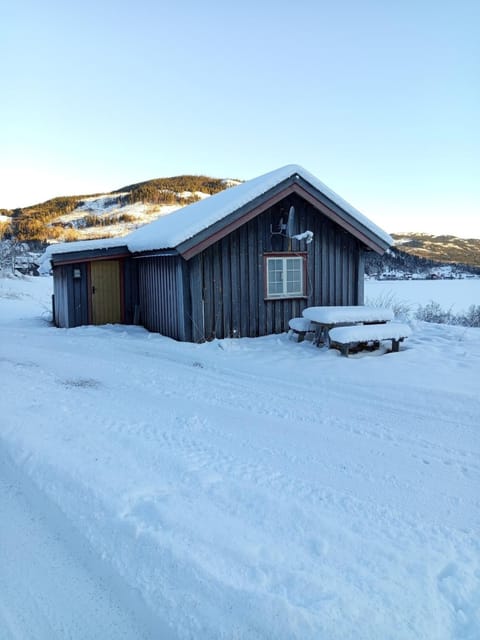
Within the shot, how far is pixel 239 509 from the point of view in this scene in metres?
3.02

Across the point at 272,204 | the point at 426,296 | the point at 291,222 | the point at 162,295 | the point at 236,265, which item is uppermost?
the point at 272,204

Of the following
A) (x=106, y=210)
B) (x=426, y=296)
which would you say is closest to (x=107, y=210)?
(x=106, y=210)

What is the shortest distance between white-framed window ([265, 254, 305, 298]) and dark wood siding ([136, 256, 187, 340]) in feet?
6.85

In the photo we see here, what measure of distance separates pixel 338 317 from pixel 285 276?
2.33 metres

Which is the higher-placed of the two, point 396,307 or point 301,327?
point 301,327

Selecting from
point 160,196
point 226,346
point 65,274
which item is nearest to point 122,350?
point 226,346

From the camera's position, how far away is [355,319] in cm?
887

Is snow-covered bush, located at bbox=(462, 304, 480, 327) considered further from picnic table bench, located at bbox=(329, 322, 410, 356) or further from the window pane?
picnic table bench, located at bbox=(329, 322, 410, 356)

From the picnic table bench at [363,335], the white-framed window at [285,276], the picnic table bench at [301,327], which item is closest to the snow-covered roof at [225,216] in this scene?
the white-framed window at [285,276]

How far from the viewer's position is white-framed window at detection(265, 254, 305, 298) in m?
10.4

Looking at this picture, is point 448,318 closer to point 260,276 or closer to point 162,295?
point 260,276

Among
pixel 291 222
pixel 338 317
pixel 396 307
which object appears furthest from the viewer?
pixel 396 307

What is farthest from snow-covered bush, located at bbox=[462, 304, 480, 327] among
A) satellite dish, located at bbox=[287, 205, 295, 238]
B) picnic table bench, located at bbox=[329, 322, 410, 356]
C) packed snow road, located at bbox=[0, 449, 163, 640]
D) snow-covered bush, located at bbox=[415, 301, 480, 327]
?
packed snow road, located at bbox=[0, 449, 163, 640]

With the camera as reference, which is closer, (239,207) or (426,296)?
(239,207)
